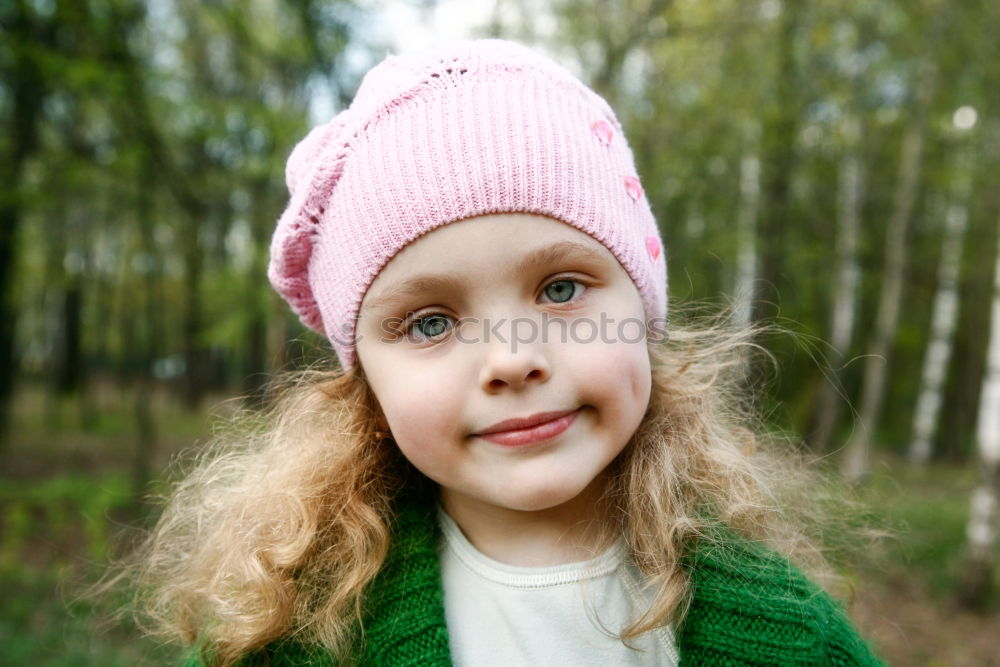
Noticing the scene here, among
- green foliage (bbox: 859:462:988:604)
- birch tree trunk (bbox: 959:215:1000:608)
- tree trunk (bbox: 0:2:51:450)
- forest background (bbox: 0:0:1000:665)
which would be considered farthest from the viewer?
green foliage (bbox: 859:462:988:604)

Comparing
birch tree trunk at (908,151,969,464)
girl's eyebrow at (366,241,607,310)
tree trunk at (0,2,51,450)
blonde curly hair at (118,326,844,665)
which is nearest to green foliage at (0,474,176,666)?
blonde curly hair at (118,326,844,665)

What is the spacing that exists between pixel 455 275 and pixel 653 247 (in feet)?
1.98

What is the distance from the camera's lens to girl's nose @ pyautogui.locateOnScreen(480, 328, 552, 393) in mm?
1394

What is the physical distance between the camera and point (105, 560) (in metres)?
6.29

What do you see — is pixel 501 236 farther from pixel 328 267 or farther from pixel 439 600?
pixel 439 600

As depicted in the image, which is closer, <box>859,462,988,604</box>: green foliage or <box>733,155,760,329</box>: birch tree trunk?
<box>859,462,988,604</box>: green foliage

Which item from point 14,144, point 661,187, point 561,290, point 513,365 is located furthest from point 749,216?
point 513,365

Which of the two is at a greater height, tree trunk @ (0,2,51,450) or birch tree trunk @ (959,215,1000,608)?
tree trunk @ (0,2,51,450)

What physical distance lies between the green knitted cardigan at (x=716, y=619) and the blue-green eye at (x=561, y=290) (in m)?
0.68

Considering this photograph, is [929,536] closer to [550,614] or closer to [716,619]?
[716,619]

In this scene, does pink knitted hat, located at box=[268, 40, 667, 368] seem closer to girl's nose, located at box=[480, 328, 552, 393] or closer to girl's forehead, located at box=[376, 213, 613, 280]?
girl's forehead, located at box=[376, 213, 613, 280]

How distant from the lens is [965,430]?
1858 centimetres

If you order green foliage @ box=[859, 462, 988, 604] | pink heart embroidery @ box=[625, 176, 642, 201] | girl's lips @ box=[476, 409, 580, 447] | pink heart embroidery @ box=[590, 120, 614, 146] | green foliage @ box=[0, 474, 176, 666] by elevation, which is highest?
pink heart embroidery @ box=[590, 120, 614, 146]

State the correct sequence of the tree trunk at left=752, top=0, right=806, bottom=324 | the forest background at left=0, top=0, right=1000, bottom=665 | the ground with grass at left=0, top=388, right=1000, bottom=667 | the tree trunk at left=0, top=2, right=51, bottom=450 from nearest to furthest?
the ground with grass at left=0, top=388, right=1000, bottom=667 → the forest background at left=0, top=0, right=1000, bottom=665 → the tree trunk at left=0, top=2, right=51, bottom=450 → the tree trunk at left=752, top=0, right=806, bottom=324
